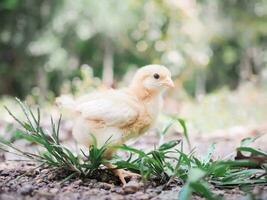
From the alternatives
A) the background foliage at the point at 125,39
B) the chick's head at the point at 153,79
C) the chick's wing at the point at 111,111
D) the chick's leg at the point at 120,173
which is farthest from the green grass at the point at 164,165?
the background foliage at the point at 125,39

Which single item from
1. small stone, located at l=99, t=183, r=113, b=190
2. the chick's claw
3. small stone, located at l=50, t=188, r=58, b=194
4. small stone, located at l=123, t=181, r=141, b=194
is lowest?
small stone, located at l=123, t=181, r=141, b=194

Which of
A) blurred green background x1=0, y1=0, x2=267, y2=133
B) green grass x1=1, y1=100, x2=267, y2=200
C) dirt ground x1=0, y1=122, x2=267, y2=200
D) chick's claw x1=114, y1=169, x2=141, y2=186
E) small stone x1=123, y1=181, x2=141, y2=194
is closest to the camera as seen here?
dirt ground x1=0, y1=122, x2=267, y2=200

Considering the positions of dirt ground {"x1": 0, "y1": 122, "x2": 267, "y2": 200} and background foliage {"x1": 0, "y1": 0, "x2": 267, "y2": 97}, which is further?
background foliage {"x1": 0, "y1": 0, "x2": 267, "y2": 97}

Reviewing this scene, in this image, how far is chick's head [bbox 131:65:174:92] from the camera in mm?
2461

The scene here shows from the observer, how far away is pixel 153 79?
2465 millimetres

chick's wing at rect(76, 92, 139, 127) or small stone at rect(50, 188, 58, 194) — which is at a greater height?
chick's wing at rect(76, 92, 139, 127)

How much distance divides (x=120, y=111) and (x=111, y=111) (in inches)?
1.7

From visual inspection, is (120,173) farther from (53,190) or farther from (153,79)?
(153,79)

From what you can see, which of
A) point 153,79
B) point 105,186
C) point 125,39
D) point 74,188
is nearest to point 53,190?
point 74,188

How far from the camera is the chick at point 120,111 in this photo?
2.31 meters

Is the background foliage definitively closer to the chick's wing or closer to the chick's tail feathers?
the chick's tail feathers

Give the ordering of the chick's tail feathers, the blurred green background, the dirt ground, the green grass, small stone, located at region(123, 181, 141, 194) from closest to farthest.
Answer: the dirt ground
small stone, located at region(123, 181, 141, 194)
the green grass
the chick's tail feathers
the blurred green background

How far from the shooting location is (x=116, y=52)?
1769 cm

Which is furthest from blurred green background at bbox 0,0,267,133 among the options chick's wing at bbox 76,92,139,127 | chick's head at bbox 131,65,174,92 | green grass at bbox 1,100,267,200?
green grass at bbox 1,100,267,200
